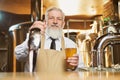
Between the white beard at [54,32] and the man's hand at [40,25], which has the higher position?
the man's hand at [40,25]

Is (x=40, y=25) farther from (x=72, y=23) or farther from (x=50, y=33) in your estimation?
(x=72, y=23)

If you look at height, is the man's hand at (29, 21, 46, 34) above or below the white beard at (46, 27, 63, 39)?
above

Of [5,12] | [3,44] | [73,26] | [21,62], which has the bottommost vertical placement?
[21,62]

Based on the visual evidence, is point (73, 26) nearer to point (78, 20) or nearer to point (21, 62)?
point (78, 20)

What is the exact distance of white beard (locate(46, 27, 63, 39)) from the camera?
1777 millimetres

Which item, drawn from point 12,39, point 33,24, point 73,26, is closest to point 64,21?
point 73,26

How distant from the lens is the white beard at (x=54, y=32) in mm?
1777

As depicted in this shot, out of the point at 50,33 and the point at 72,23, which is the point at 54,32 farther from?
the point at 72,23

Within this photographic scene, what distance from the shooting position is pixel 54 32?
5.95ft

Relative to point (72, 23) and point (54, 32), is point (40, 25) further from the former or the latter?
point (72, 23)

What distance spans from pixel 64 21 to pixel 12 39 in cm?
42

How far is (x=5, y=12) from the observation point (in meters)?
1.80

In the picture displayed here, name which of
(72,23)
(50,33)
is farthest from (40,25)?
(72,23)

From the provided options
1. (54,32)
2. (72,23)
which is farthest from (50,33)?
(72,23)
